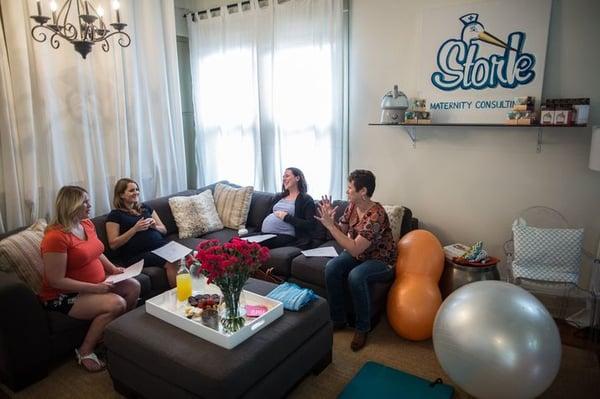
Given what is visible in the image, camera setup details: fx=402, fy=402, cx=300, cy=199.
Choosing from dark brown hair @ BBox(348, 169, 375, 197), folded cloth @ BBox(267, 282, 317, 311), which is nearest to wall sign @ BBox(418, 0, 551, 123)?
dark brown hair @ BBox(348, 169, 375, 197)

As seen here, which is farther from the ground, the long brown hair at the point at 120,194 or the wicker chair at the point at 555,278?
the long brown hair at the point at 120,194

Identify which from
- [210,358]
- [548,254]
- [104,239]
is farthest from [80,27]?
[548,254]

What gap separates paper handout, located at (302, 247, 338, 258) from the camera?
3.02 meters

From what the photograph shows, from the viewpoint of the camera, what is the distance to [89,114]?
3500 millimetres

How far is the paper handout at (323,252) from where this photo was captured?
3.02 m

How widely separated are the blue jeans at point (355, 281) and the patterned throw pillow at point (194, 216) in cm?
138

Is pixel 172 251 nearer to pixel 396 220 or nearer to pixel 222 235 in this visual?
pixel 222 235

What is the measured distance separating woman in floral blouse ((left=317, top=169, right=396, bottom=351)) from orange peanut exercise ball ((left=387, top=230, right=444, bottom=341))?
94mm

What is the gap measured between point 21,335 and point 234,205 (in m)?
1.99

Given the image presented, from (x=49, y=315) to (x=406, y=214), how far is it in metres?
2.53

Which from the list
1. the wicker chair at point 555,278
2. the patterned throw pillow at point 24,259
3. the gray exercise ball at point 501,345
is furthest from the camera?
the wicker chair at point 555,278

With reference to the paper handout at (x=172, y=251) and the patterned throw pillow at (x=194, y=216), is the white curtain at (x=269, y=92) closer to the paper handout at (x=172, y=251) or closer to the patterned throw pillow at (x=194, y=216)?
the patterned throw pillow at (x=194, y=216)

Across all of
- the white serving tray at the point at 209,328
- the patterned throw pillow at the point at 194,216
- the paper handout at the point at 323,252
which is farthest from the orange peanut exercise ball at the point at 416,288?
the patterned throw pillow at the point at 194,216

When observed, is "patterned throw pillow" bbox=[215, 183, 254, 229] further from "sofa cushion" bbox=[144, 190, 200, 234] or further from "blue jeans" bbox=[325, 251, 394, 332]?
"blue jeans" bbox=[325, 251, 394, 332]
